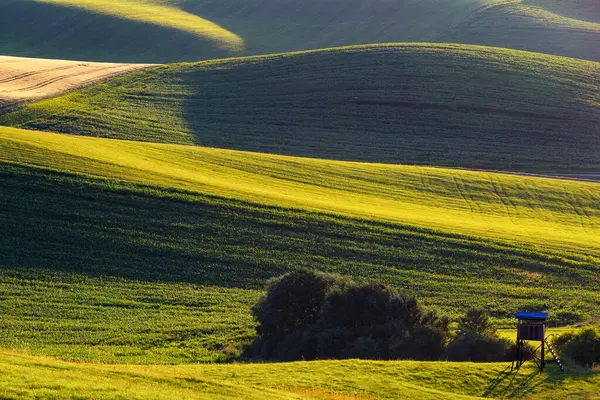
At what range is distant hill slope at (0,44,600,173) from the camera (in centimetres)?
7431

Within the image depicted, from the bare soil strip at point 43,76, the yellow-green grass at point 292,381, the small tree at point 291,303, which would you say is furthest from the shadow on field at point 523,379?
the bare soil strip at point 43,76

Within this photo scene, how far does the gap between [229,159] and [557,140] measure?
33.4m

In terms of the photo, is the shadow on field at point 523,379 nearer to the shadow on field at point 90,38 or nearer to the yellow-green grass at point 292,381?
the yellow-green grass at point 292,381

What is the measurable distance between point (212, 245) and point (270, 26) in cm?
10404

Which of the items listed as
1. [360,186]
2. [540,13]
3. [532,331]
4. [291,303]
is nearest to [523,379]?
[532,331]

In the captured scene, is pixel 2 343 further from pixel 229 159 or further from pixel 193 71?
pixel 193 71

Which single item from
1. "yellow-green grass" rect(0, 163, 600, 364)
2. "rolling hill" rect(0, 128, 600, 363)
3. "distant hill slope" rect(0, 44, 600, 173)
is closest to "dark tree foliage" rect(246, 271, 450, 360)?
"yellow-green grass" rect(0, 163, 600, 364)

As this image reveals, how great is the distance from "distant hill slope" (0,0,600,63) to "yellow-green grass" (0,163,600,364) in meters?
79.0

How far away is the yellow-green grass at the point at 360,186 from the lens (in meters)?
50.6

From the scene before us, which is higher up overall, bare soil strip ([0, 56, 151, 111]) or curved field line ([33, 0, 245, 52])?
curved field line ([33, 0, 245, 52])

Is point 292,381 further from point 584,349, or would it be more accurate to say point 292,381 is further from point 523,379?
point 584,349

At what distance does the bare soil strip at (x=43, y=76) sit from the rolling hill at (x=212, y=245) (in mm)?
24696

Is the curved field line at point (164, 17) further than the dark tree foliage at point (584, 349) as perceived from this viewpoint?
Yes

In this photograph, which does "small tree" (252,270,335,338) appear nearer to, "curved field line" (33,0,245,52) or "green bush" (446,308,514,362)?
"green bush" (446,308,514,362)
